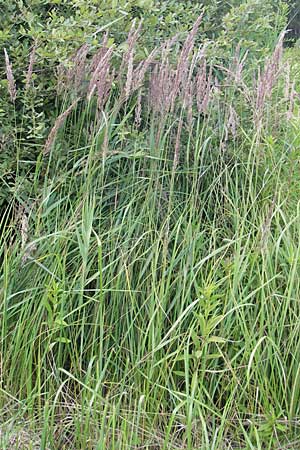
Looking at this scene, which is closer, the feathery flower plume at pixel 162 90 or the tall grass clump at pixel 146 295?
the tall grass clump at pixel 146 295

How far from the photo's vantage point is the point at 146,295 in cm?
224

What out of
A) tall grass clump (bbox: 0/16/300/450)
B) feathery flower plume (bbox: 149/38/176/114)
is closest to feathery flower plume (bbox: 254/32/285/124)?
tall grass clump (bbox: 0/16/300/450)

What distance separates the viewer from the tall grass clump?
6.21ft

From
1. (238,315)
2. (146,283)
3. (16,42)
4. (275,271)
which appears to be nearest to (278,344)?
(238,315)

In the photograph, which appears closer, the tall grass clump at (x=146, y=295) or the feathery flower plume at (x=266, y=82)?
the tall grass clump at (x=146, y=295)

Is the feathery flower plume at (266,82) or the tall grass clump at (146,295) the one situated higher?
the feathery flower plume at (266,82)

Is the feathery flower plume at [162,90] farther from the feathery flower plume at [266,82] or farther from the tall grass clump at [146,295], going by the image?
the feathery flower plume at [266,82]

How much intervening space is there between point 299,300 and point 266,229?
0.31 meters

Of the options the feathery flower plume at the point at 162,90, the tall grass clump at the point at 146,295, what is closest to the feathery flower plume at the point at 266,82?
the tall grass clump at the point at 146,295

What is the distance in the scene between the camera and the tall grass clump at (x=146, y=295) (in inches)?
74.5

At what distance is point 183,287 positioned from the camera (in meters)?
2.14

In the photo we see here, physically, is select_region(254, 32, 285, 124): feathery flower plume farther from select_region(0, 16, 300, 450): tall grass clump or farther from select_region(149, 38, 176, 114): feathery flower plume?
select_region(149, 38, 176, 114): feathery flower plume

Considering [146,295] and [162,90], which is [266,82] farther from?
[146,295]

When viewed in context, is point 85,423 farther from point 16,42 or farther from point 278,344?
point 16,42
